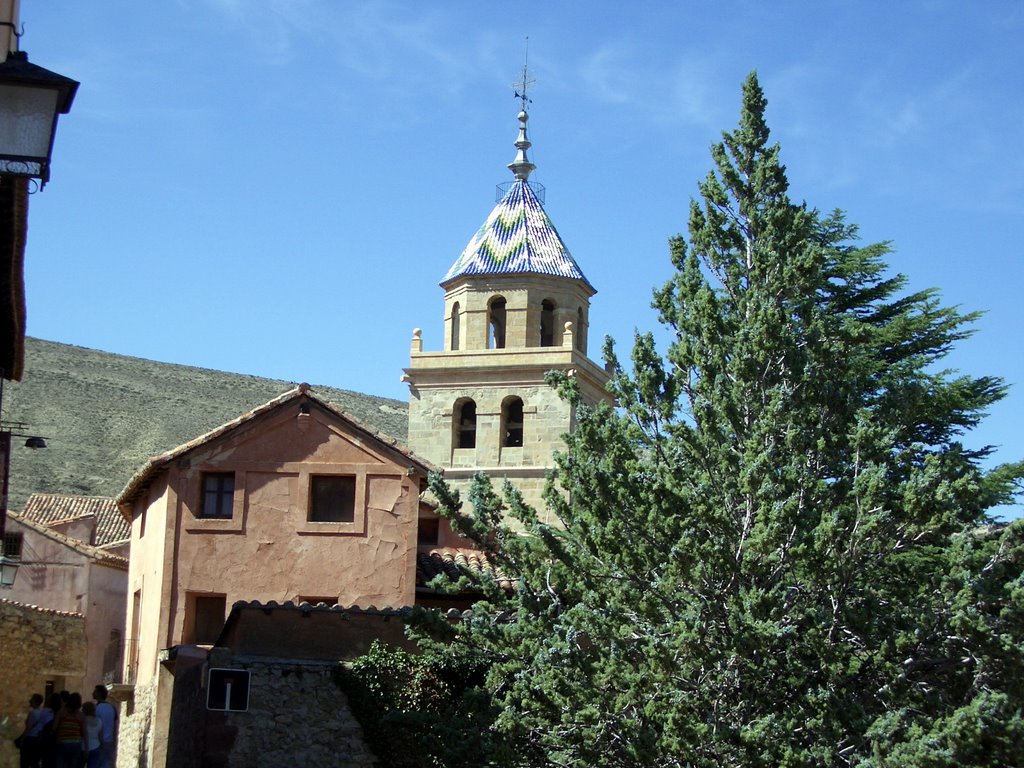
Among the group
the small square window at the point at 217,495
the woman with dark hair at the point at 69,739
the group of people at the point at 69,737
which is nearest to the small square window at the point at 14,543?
the small square window at the point at 217,495

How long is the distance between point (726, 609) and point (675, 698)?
3.57 ft

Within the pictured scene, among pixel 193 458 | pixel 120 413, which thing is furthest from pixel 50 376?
pixel 193 458

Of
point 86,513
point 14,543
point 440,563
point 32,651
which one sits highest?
point 86,513

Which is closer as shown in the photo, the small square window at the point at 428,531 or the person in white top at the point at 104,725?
the person in white top at the point at 104,725

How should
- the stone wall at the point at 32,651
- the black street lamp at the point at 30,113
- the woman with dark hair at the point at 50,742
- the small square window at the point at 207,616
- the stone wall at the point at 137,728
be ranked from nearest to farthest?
the black street lamp at the point at 30,113
the woman with dark hair at the point at 50,742
the stone wall at the point at 137,728
the small square window at the point at 207,616
the stone wall at the point at 32,651

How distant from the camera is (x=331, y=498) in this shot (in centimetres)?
2678

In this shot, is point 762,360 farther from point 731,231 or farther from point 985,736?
point 985,736

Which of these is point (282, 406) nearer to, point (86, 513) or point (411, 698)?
point (411, 698)

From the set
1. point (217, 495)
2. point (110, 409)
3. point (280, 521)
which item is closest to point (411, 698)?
point (280, 521)

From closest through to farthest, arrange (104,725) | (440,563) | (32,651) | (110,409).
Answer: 1. (104,725)
2. (440,563)
3. (32,651)
4. (110,409)

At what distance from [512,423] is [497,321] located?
2861 millimetres

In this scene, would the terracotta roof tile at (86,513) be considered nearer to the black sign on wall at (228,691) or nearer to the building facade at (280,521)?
the building facade at (280,521)

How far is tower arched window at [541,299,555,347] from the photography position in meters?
43.2

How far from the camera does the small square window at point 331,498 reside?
26.7 meters
